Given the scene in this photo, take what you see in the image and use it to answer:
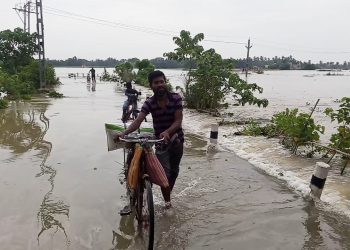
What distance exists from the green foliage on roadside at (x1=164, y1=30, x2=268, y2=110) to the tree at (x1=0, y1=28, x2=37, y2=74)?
25511 millimetres

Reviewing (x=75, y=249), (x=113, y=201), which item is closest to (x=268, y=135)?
(x=113, y=201)

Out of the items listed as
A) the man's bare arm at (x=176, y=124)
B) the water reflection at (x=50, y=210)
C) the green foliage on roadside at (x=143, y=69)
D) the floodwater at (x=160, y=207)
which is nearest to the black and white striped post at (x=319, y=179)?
the floodwater at (x=160, y=207)

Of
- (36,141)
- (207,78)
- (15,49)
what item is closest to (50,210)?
(36,141)

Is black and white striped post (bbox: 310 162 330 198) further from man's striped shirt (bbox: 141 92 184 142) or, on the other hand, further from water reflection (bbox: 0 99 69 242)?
water reflection (bbox: 0 99 69 242)

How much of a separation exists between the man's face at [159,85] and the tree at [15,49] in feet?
123

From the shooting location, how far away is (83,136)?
1109cm

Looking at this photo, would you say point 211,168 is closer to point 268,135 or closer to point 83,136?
point 268,135

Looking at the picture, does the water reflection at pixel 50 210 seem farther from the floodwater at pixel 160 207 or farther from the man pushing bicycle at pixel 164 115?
the man pushing bicycle at pixel 164 115

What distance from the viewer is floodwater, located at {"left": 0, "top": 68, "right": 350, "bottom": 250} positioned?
4.57 m

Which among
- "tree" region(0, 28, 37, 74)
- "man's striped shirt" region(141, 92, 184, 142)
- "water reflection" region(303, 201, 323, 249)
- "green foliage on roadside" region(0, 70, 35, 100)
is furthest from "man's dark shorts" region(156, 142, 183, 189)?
"tree" region(0, 28, 37, 74)

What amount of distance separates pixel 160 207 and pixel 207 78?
12606mm

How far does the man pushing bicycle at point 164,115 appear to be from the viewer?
185 inches

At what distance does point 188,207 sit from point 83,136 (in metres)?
6.22

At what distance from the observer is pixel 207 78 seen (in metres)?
17.6
